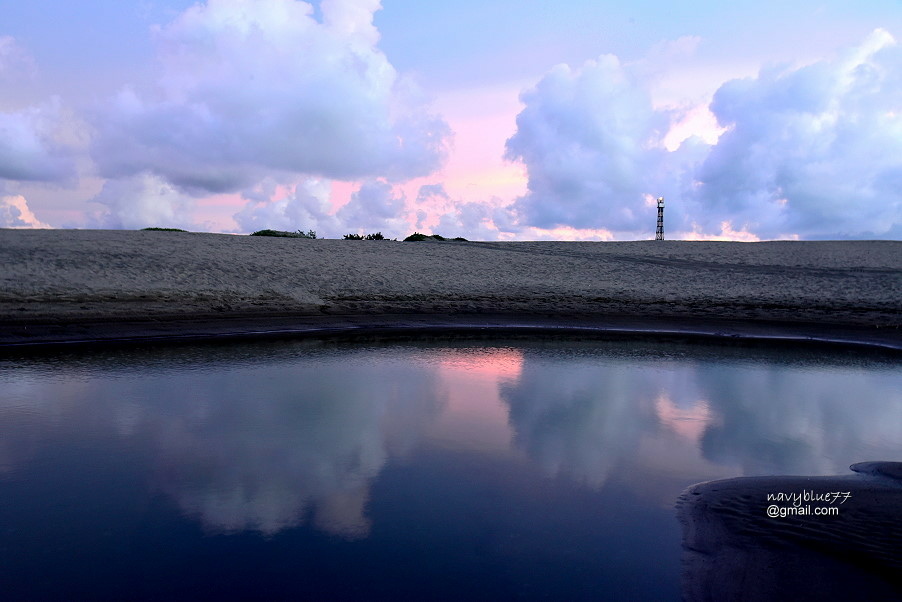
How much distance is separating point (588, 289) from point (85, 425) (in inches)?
1066

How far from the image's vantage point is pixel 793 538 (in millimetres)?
7359

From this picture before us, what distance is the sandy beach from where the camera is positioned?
2345 centimetres

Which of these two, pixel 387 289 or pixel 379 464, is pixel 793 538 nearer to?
pixel 379 464

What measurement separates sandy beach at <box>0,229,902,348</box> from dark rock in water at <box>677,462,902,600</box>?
18.4 m

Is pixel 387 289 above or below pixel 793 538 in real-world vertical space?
above

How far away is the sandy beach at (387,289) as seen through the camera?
923 inches

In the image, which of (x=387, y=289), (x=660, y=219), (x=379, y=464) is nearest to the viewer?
(x=379, y=464)

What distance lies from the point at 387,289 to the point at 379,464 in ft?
71.7

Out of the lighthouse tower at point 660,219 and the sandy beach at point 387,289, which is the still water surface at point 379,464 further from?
the lighthouse tower at point 660,219

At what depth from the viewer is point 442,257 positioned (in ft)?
136

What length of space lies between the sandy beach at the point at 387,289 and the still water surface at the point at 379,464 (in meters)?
5.45

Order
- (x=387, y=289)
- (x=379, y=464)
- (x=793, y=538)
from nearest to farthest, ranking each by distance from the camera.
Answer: (x=793, y=538)
(x=379, y=464)
(x=387, y=289)

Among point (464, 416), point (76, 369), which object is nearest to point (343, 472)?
point (464, 416)

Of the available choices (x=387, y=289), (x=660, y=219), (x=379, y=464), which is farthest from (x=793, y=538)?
(x=660, y=219)
